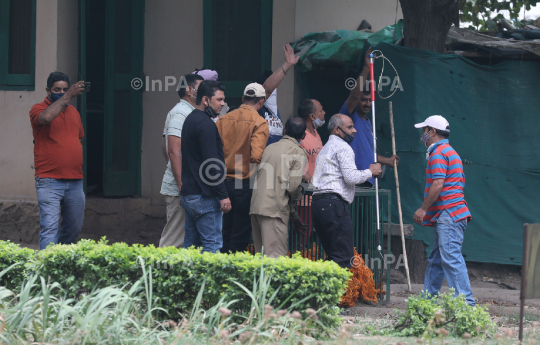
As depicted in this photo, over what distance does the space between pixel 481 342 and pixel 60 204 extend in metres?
4.10

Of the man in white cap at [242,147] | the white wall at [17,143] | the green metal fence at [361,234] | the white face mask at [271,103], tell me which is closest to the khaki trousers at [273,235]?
the man in white cap at [242,147]

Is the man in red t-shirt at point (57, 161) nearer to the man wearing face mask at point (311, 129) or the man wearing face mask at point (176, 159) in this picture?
the man wearing face mask at point (176, 159)

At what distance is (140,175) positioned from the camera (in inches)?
363

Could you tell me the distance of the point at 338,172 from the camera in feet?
19.7

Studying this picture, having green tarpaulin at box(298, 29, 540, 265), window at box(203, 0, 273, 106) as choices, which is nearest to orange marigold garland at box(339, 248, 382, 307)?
green tarpaulin at box(298, 29, 540, 265)

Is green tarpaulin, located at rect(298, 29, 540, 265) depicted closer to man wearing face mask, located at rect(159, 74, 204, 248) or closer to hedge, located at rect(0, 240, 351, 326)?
man wearing face mask, located at rect(159, 74, 204, 248)

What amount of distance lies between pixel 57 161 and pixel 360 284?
128 inches

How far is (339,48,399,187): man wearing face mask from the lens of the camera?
7.12 m

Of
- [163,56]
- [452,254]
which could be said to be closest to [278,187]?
[452,254]

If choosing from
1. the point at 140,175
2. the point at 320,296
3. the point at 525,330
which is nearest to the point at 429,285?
the point at 525,330

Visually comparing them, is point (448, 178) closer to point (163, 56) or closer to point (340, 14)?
point (340, 14)

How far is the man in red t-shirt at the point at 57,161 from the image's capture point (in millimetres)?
5828

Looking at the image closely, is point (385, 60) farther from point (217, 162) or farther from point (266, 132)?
point (217, 162)

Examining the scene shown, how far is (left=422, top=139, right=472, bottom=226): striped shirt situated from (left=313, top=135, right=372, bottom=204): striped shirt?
0.64 metres
